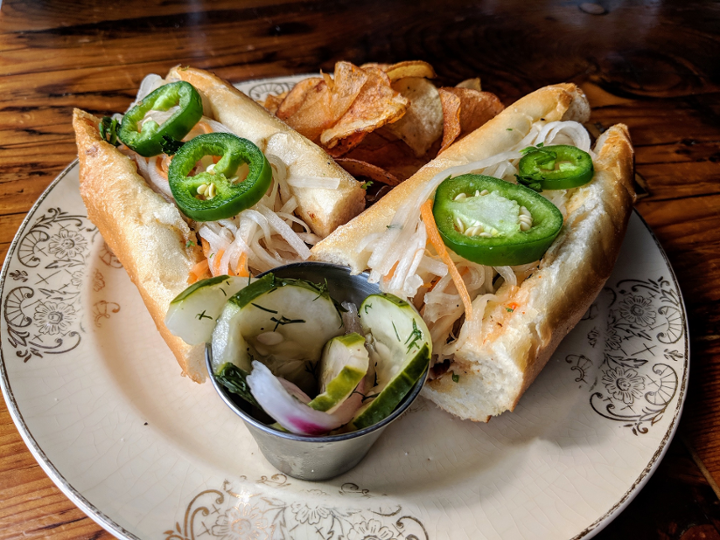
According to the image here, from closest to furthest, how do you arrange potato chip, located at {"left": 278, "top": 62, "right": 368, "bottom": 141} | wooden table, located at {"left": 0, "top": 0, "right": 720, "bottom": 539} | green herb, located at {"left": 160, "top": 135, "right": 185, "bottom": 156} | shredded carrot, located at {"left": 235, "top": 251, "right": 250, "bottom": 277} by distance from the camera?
shredded carrot, located at {"left": 235, "top": 251, "right": 250, "bottom": 277}
green herb, located at {"left": 160, "top": 135, "right": 185, "bottom": 156}
potato chip, located at {"left": 278, "top": 62, "right": 368, "bottom": 141}
wooden table, located at {"left": 0, "top": 0, "right": 720, "bottom": 539}

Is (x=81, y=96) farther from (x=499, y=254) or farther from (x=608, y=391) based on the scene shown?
(x=608, y=391)

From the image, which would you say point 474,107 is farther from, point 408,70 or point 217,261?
point 217,261

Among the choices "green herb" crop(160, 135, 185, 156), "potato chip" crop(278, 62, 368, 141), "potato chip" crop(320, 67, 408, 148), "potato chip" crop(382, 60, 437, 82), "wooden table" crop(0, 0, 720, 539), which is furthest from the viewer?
"wooden table" crop(0, 0, 720, 539)

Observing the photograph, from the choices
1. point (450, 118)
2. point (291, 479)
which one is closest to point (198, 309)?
point (291, 479)

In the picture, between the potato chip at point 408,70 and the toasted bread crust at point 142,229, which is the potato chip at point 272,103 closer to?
the potato chip at point 408,70

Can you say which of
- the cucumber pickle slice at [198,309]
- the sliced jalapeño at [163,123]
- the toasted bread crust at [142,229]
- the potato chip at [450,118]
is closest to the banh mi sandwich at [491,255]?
the potato chip at [450,118]

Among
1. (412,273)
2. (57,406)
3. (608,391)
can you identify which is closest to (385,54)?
(412,273)

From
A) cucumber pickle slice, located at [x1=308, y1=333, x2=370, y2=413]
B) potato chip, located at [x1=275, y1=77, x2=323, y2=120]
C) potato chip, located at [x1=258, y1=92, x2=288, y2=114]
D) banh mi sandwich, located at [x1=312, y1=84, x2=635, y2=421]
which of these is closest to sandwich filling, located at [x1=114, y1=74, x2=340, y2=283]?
banh mi sandwich, located at [x1=312, y1=84, x2=635, y2=421]

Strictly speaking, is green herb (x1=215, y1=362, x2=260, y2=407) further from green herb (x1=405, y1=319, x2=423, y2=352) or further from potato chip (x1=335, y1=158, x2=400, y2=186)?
potato chip (x1=335, y1=158, x2=400, y2=186)
